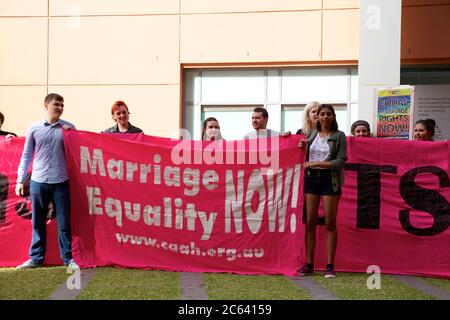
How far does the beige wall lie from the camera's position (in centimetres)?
1339

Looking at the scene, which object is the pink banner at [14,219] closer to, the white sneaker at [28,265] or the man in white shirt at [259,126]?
the white sneaker at [28,265]

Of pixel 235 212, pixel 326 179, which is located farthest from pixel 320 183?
pixel 235 212

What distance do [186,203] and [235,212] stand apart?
0.56 metres

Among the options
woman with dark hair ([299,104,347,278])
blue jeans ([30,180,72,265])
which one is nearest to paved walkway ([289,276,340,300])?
woman with dark hair ([299,104,347,278])

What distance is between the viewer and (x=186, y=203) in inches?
284

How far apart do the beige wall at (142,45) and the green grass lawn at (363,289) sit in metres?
7.47

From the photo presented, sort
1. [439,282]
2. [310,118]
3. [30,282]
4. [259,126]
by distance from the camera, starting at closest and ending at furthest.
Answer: [30,282] → [439,282] → [310,118] → [259,126]

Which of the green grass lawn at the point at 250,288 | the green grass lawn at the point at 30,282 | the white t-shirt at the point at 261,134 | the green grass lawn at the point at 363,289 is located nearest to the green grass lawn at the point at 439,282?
the green grass lawn at the point at 363,289

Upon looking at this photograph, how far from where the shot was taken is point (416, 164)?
24.3 ft

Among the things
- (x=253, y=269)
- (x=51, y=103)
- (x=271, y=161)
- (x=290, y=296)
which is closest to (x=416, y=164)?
(x=271, y=161)

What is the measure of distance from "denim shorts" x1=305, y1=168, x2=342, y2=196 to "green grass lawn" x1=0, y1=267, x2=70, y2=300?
271 centimetres

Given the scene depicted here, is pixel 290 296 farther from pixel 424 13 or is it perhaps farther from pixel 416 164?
pixel 424 13

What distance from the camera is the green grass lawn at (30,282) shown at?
546 cm

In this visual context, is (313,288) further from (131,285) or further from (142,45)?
(142,45)
